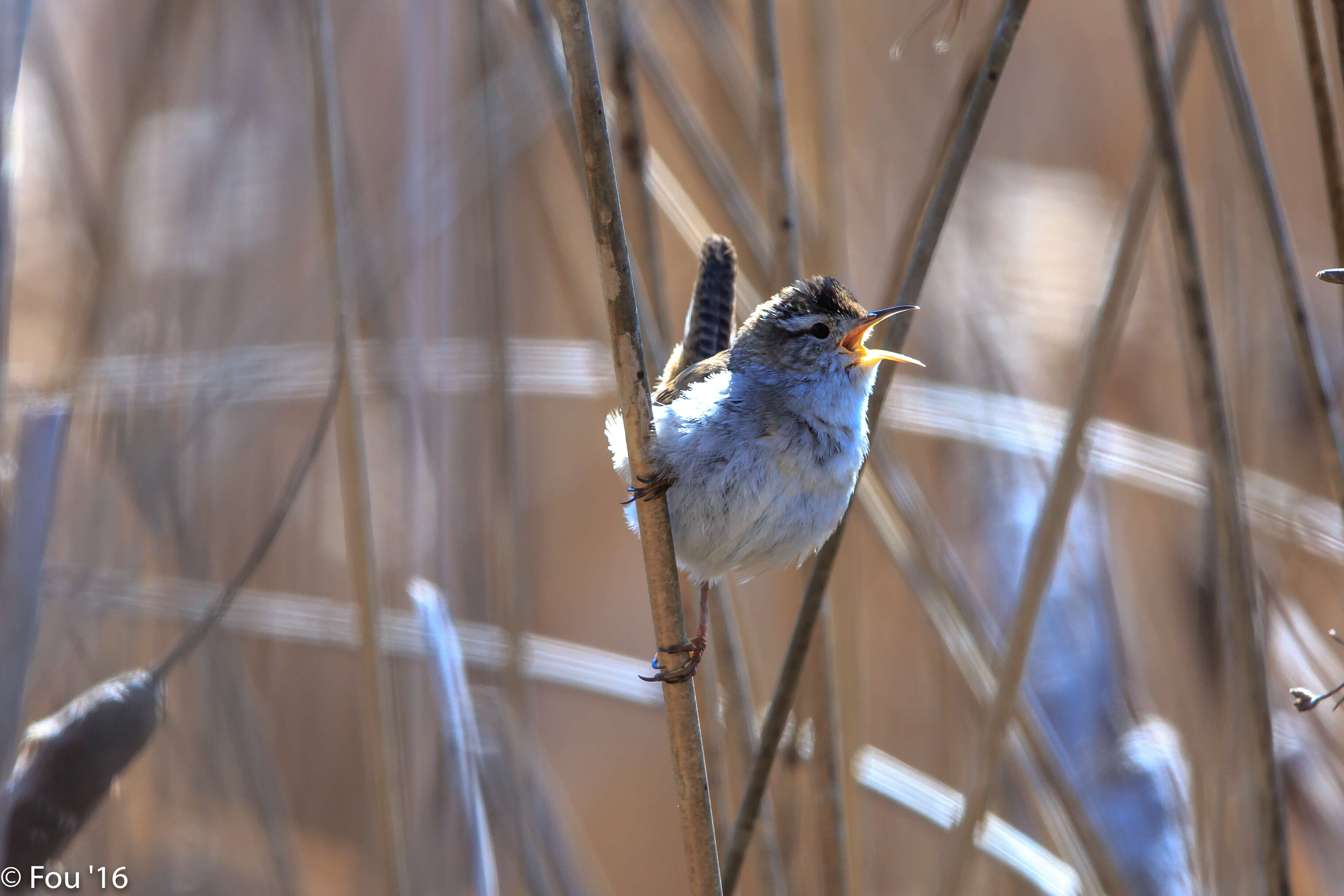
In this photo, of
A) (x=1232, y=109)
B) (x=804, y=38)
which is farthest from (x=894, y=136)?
(x=1232, y=109)

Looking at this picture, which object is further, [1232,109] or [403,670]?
[403,670]

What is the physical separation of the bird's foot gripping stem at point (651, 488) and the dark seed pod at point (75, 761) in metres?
0.69

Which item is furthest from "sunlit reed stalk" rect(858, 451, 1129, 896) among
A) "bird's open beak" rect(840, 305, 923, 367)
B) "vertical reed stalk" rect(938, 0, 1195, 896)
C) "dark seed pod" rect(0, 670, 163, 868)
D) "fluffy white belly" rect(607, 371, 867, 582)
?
"dark seed pod" rect(0, 670, 163, 868)

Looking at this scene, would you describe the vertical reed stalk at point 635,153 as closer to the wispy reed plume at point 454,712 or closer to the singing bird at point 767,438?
the singing bird at point 767,438

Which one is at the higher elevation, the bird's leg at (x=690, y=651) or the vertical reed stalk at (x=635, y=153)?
the vertical reed stalk at (x=635, y=153)

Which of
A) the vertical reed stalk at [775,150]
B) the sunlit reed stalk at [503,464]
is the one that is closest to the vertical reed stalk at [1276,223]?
the vertical reed stalk at [775,150]

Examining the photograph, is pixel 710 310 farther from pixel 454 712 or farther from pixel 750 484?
pixel 454 712

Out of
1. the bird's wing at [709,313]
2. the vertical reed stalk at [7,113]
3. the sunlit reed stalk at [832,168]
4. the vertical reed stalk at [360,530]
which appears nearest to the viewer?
the vertical reed stalk at [7,113]

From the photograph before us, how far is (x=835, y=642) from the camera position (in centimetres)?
199

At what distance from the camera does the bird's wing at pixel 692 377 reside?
1751mm

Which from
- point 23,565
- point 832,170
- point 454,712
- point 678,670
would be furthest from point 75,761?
point 832,170

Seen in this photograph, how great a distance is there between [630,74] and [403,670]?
140cm

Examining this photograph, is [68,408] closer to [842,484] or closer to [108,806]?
[108,806]

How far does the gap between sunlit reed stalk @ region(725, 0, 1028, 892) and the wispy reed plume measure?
0.51 meters
